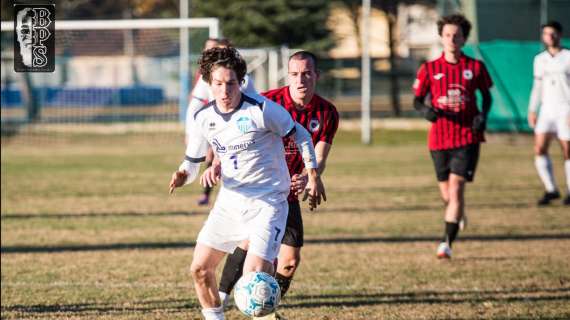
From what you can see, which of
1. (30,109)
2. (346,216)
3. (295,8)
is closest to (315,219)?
(346,216)

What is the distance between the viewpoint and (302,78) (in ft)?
21.4

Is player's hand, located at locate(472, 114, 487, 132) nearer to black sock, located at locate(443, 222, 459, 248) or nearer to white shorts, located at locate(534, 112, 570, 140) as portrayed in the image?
black sock, located at locate(443, 222, 459, 248)

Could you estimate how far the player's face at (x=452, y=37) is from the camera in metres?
9.38

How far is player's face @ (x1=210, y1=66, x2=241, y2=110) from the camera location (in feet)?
18.6

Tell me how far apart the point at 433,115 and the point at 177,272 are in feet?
9.65

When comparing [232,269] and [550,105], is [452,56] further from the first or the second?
[550,105]

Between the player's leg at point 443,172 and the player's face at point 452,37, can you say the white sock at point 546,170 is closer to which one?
the player's leg at point 443,172

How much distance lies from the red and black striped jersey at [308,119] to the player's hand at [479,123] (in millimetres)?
2908

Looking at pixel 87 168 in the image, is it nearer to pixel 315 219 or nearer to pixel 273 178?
pixel 315 219

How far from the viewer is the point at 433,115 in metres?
9.50

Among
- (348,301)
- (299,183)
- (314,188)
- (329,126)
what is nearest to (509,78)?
(348,301)

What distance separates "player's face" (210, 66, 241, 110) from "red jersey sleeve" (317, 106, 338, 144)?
1.15 m

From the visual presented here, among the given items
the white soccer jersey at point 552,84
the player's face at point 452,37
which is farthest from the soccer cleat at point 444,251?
the white soccer jersey at point 552,84

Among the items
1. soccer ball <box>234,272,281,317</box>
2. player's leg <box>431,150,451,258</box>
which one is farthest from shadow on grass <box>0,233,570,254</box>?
soccer ball <box>234,272,281,317</box>
